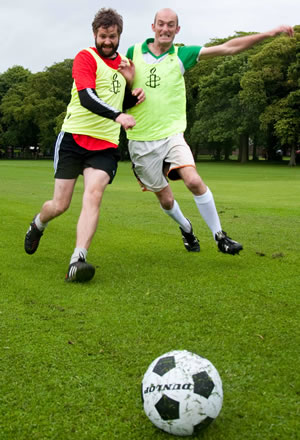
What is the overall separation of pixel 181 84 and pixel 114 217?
15.4 feet

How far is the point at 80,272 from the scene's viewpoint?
195 inches

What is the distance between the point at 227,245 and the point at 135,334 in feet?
7.76

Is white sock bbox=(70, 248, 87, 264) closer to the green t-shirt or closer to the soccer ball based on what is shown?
the green t-shirt

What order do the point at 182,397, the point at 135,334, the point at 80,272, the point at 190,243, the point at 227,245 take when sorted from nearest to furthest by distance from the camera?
the point at 182,397 < the point at 135,334 < the point at 80,272 < the point at 227,245 < the point at 190,243

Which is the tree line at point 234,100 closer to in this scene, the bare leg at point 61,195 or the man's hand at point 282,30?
the man's hand at point 282,30

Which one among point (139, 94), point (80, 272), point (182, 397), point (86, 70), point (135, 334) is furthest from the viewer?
point (139, 94)

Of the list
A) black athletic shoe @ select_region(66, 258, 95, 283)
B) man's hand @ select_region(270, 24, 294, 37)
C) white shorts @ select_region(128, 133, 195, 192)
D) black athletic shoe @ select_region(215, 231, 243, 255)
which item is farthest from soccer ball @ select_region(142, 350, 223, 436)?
man's hand @ select_region(270, 24, 294, 37)

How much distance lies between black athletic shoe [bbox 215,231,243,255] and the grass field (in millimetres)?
222

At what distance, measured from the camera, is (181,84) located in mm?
6156

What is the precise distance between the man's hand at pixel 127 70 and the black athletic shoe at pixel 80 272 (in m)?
2.25

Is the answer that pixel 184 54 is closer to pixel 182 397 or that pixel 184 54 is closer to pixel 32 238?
pixel 32 238

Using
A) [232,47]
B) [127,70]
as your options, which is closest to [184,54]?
[232,47]

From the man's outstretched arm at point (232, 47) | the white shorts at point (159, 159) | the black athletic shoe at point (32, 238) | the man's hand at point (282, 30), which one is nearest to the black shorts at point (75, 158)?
the white shorts at point (159, 159)

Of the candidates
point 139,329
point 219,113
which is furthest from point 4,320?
point 219,113
